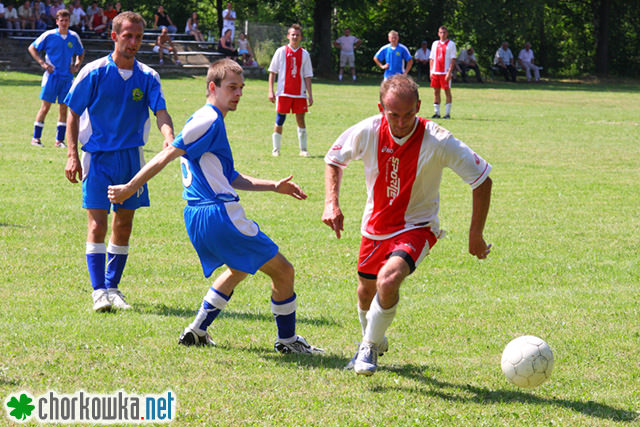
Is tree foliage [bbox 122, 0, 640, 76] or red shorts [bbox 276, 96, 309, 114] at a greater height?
tree foliage [bbox 122, 0, 640, 76]

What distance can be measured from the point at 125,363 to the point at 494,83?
3611cm

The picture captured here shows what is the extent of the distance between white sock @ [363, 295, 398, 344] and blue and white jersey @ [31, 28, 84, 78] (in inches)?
469

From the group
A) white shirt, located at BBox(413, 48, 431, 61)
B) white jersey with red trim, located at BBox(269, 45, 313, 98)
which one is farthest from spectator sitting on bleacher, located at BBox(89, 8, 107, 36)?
white jersey with red trim, located at BBox(269, 45, 313, 98)

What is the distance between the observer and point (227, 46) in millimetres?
36250

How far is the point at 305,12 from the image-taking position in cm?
4434

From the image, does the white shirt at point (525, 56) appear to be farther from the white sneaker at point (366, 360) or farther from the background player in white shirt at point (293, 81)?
the white sneaker at point (366, 360)

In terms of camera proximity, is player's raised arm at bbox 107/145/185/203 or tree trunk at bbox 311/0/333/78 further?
tree trunk at bbox 311/0/333/78

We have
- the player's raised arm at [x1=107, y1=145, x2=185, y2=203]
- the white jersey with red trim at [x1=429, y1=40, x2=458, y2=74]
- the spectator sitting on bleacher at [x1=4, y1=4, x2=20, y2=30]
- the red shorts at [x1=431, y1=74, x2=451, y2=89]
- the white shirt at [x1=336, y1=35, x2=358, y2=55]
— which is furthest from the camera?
the white shirt at [x1=336, y1=35, x2=358, y2=55]

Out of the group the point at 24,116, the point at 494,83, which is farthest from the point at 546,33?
the point at 24,116

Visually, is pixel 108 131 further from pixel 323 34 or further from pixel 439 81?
pixel 323 34

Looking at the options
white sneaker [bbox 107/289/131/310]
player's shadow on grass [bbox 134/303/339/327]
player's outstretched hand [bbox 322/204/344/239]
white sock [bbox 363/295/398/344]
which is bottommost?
player's shadow on grass [bbox 134/303/339/327]

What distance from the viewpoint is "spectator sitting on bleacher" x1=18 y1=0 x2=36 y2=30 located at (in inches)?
1284

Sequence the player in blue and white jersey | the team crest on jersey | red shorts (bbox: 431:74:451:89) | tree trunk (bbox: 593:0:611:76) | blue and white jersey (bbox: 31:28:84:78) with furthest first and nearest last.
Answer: tree trunk (bbox: 593:0:611:76) < red shorts (bbox: 431:74:451:89) < blue and white jersey (bbox: 31:28:84:78) < the player in blue and white jersey < the team crest on jersey

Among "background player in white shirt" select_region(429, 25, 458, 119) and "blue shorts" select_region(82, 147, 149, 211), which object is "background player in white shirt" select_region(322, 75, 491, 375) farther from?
"background player in white shirt" select_region(429, 25, 458, 119)
